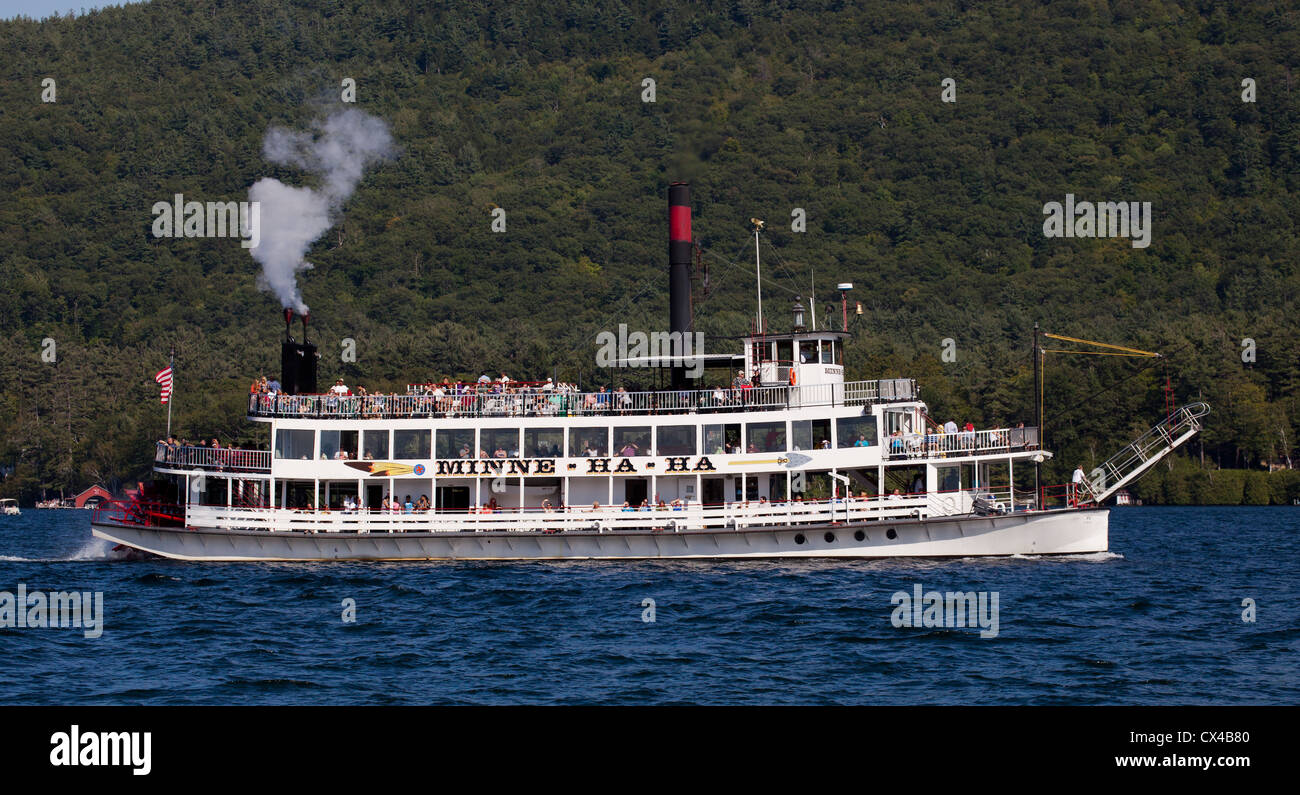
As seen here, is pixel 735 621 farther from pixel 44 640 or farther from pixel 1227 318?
pixel 1227 318

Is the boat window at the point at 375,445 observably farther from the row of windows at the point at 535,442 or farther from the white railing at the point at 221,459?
the white railing at the point at 221,459

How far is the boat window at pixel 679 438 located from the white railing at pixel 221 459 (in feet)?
39.0

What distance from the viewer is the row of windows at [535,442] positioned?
4512 centimetres

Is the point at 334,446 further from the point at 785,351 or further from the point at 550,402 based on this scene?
the point at 785,351

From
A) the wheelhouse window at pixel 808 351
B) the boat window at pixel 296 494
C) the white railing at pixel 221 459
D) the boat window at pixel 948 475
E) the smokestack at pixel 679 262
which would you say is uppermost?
the smokestack at pixel 679 262

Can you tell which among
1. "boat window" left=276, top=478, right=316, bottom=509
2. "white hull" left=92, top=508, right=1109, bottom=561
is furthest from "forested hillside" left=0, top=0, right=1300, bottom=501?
"boat window" left=276, top=478, right=316, bottom=509

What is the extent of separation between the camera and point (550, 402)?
45.9 metres

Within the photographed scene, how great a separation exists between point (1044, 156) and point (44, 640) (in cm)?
17482

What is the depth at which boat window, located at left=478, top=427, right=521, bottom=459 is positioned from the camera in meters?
45.8

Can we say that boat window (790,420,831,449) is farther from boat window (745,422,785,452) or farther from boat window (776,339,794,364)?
boat window (776,339,794,364)

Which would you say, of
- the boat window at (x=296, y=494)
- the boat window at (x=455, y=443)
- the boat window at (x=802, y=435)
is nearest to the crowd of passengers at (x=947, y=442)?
the boat window at (x=802, y=435)

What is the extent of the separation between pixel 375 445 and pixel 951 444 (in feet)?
55.2

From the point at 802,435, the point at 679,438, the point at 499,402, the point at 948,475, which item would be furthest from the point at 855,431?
the point at 499,402

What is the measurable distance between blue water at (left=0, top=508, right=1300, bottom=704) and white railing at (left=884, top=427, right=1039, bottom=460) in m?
3.18
